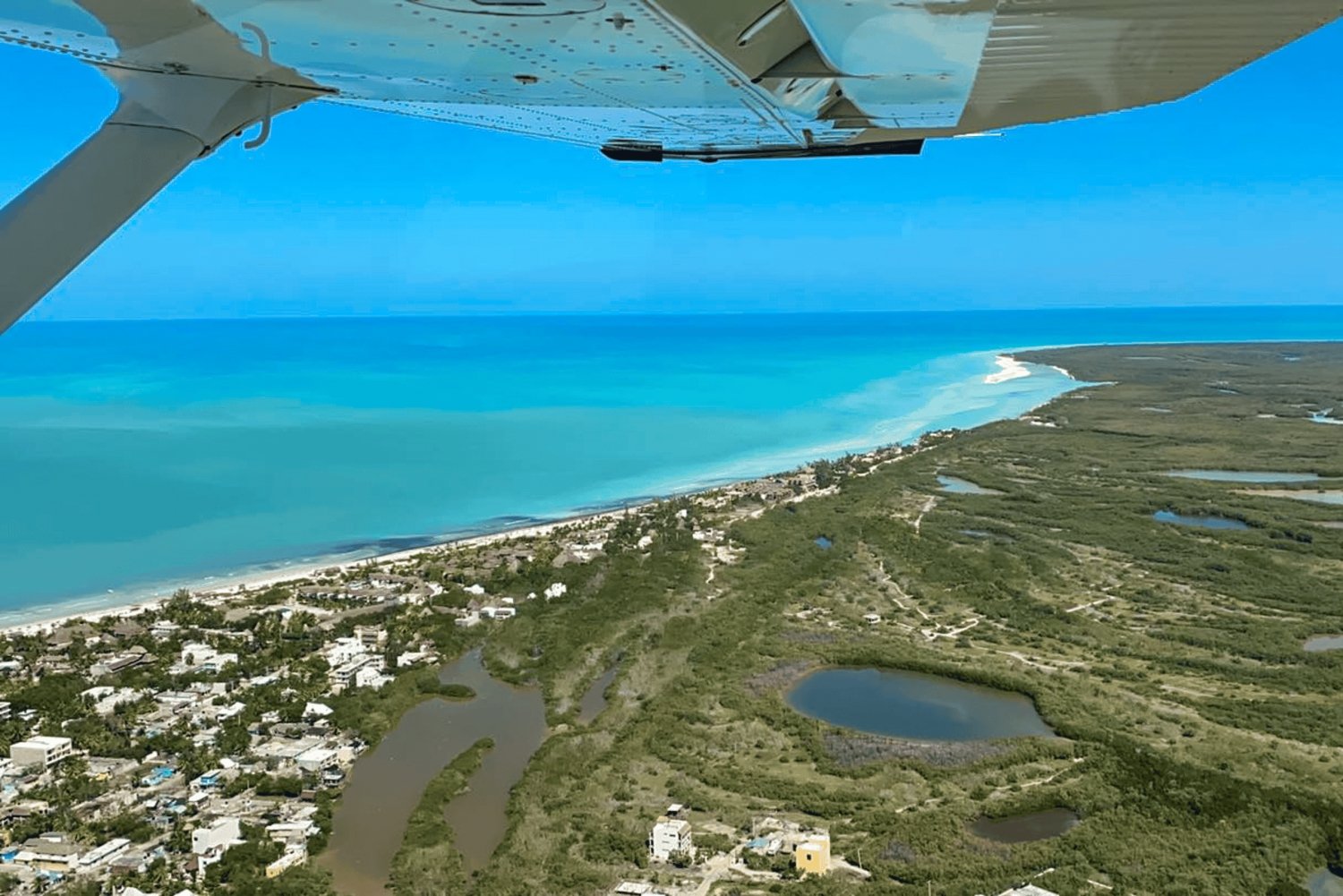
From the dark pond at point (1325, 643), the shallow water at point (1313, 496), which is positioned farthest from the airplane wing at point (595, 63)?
the shallow water at point (1313, 496)

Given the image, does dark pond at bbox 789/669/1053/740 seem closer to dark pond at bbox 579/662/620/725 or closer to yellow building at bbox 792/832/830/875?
dark pond at bbox 579/662/620/725

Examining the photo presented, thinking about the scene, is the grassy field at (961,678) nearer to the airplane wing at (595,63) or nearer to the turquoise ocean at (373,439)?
the turquoise ocean at (373,439)

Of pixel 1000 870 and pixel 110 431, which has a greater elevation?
pixel 110 431

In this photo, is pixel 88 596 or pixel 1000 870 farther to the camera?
pixel 88 596

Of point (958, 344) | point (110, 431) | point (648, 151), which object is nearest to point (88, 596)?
point (648, 151)

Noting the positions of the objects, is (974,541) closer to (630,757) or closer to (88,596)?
(630,757)
